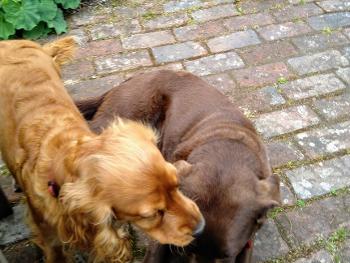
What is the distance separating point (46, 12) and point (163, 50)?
1.41m

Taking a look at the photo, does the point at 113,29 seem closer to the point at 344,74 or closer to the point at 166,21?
the point at 166,21

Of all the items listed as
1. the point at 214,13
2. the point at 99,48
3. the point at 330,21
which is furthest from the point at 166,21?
the point at 330,21

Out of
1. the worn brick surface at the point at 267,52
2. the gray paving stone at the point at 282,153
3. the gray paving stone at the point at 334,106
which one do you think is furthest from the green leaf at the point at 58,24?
the gray paving stone at the point at 334,106

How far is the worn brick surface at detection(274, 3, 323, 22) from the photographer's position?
527cm

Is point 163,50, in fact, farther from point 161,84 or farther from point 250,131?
point 250,131

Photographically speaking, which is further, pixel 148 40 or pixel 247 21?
pixel 247 21

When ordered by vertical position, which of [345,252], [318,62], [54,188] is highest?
[54,188]

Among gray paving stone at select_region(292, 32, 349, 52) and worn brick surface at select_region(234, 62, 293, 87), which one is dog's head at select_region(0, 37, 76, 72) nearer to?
worn brick surface at select_region(234, 62, 293, 87)

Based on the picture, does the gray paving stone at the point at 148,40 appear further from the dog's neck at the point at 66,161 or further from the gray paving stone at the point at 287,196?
the dog's neck at the point at 66,161

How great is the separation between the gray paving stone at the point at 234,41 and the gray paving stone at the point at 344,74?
35.1 inches

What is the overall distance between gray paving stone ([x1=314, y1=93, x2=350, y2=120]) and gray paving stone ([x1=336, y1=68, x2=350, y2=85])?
0.22 m

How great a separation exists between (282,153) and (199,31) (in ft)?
6.30

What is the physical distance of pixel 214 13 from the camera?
5.41 m

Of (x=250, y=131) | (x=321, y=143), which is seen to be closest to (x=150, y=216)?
(x=250, y=131)
